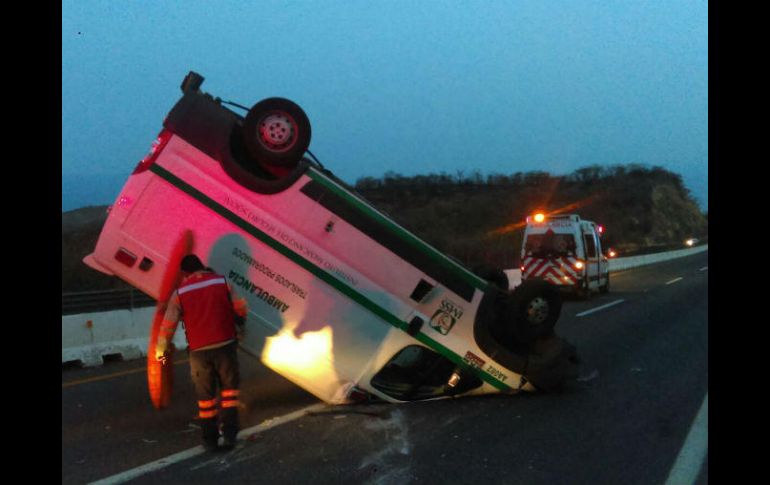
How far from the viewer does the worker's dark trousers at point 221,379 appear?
20.8 ft

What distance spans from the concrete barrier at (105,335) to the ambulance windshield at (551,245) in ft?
37.9

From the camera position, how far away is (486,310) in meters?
7.82

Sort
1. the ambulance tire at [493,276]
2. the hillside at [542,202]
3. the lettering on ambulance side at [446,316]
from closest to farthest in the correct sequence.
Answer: the lettering on ambulance side at [446,316] → the ambulance tire at [493,276] → the hillside at [542,202]

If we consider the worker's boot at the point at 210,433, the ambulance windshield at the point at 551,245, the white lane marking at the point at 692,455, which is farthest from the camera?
the ambulance windshield at the point at 551,245

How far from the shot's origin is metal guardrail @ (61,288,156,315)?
12.1m

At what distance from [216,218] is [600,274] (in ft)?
57.4

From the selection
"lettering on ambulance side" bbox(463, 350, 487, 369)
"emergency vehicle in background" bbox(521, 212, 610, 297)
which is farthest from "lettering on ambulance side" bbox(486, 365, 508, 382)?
"emergency vehicle in background" bbox(521, 212, 610, 297)

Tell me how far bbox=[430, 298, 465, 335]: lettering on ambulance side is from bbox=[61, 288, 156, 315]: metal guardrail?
6.63m

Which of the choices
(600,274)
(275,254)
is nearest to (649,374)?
(275,254)

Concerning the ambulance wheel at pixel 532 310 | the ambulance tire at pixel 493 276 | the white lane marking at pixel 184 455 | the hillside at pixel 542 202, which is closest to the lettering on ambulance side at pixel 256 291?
the white lane marking at pixel 184 455

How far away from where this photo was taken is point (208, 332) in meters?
6.41

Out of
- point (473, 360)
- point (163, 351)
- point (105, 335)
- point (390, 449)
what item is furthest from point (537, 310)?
point (105, 335)

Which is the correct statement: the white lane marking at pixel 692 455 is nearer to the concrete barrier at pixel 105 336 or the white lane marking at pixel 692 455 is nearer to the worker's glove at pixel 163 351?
the worker's glove at pixel 163 351
